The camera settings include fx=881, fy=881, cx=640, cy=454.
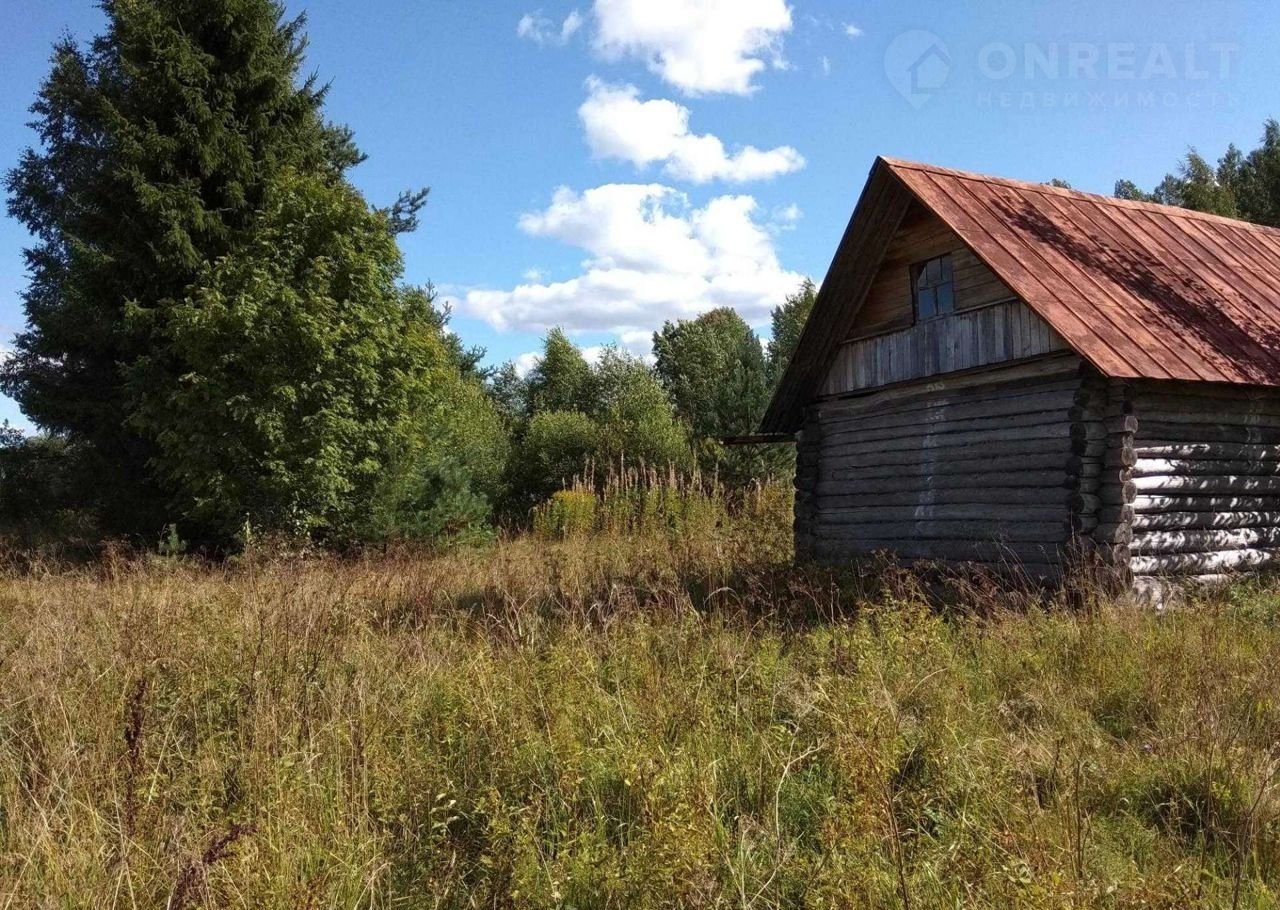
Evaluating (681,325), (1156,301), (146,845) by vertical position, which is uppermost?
(681,325)

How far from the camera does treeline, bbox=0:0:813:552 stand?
538 inches

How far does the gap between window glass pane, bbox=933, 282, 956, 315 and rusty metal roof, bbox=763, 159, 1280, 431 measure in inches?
36.2

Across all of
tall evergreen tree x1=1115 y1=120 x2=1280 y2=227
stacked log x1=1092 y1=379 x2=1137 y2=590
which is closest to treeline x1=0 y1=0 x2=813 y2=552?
stacked log x1=1092 y1=379 x2=1137 y2=590

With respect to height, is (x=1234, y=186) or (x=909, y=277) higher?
(x=1234, y=186)

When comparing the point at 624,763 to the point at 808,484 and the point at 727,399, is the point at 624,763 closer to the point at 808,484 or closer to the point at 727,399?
the point at 808,484

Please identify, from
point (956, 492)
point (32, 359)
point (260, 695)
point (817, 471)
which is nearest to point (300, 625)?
point (260, 695)

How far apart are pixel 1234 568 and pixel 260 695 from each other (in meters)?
10.3

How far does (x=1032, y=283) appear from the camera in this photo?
9.33 metres

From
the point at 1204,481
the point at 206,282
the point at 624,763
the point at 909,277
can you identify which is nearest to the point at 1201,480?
the point at 1204,481

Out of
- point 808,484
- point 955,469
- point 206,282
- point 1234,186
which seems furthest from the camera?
point 1234,186

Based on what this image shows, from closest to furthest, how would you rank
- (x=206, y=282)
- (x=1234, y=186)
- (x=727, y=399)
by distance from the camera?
(x=206, y=282), (x=727, y=399), (x=1234, y=186)

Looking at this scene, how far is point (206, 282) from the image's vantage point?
51.3ft

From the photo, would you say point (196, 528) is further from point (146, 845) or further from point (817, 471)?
point (146, 845)

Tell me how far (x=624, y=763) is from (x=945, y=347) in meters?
8.32
